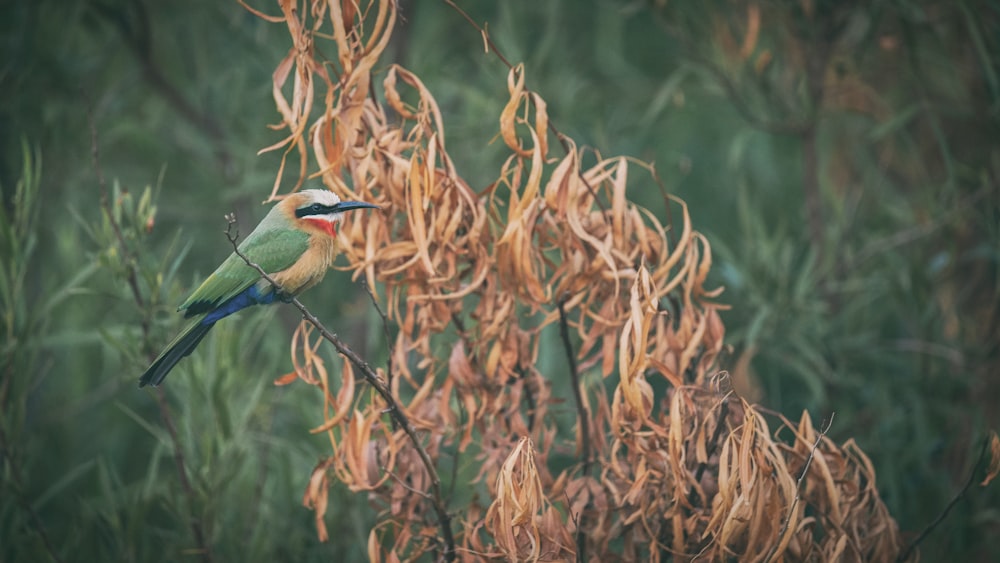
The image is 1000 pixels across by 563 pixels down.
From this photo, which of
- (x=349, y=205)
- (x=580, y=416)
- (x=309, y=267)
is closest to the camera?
(x=349, y=205)

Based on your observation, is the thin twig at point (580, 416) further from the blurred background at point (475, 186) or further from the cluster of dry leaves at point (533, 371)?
the blurred background at point (475, 186)

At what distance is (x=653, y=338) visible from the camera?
7.33 feet

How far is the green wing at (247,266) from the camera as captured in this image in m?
1.98

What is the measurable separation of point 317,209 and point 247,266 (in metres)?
0.21

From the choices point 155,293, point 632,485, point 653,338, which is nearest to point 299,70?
point 155,293

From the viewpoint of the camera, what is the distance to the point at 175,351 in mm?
1955

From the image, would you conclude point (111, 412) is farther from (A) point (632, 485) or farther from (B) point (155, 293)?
(A) point (632, 485)

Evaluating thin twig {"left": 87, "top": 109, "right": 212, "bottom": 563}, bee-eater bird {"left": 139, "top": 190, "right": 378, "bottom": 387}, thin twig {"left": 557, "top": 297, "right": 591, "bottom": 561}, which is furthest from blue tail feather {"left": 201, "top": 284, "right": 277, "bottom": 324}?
thin twig {"left": 557, "top": 297, "right": 591, "bottom": 561}

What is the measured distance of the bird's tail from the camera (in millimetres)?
1902

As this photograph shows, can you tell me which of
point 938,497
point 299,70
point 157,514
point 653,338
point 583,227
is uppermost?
point 299,70

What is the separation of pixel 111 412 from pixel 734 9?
3.48 m

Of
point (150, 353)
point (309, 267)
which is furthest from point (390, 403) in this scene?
point (150, 353)

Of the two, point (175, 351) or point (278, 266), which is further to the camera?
point (278, 266)

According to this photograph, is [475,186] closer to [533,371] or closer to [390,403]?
[533,371]
